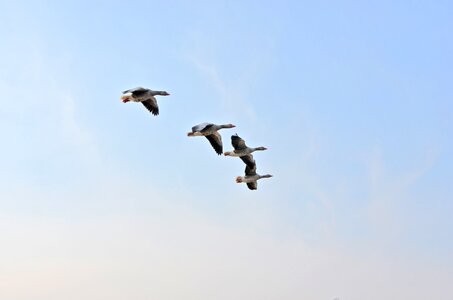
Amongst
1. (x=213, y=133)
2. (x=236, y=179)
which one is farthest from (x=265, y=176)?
(x=213, y=133)

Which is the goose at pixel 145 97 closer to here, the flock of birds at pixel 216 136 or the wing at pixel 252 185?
the flock of birds at pixel 216 136

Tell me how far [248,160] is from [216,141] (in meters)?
10.9

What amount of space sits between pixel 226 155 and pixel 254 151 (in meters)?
5.91

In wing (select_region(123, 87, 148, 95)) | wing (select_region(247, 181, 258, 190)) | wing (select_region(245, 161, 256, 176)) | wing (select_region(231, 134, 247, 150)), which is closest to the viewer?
wing (select_region(123, 87, 148, 95))

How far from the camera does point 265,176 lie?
121 meters

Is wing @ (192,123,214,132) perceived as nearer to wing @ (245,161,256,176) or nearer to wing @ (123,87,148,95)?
wing @ (123,87,148,95)

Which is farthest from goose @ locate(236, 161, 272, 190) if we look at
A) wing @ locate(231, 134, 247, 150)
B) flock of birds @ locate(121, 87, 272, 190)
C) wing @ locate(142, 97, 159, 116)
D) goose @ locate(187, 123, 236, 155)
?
wing @ locate(142, 97, 159, 116)

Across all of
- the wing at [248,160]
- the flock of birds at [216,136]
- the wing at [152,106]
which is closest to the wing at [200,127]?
the flock of birds at [216,136]

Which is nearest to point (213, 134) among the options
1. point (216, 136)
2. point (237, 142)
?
point (216, 136)

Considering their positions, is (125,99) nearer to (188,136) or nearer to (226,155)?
(188,136)

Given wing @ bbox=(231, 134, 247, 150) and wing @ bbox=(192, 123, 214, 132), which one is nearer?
wing @ bbox=(192, 123, 214, 132)

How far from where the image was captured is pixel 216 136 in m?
103

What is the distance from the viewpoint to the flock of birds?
3895 inches

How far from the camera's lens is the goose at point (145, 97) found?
97375mm
